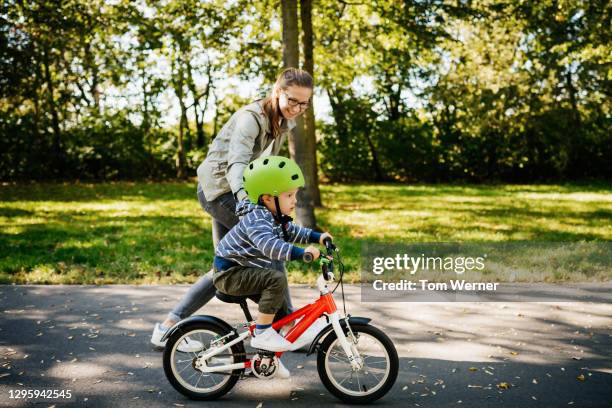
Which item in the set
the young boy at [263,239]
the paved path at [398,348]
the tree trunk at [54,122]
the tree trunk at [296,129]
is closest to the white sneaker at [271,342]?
the young boy at [263,239]

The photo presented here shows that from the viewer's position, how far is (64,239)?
9.34 metres

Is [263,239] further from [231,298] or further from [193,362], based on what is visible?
[193,362]

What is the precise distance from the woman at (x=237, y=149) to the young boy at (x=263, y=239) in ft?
0.70

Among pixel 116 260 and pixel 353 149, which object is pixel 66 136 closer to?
pixel 353 149

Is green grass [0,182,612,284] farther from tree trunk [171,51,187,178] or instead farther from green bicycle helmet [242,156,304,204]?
tree trunk [171,51,187,178]

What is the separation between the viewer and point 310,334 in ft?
11.9

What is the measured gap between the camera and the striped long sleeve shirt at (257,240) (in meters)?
3.28

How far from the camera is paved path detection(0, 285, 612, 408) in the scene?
3676mm

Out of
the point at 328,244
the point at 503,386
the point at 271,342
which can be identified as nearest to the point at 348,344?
the point at 271,342

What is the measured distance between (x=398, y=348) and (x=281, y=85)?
83.7 inches

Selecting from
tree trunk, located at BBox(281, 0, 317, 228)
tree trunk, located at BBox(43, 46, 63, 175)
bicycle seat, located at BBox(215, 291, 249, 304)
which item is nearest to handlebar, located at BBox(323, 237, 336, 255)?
bicycle seat, located at BBox(215, 291, 249, 304)

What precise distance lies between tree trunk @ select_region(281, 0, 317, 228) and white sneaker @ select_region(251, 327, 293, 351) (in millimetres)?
6181

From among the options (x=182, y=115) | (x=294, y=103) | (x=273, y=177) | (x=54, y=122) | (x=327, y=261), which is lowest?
(x=327, y=261)

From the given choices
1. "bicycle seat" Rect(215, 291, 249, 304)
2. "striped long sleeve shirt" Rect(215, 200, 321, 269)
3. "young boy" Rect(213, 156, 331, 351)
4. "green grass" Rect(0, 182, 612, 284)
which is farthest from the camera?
"green grass" Rect(0, 182, 612, 284)
